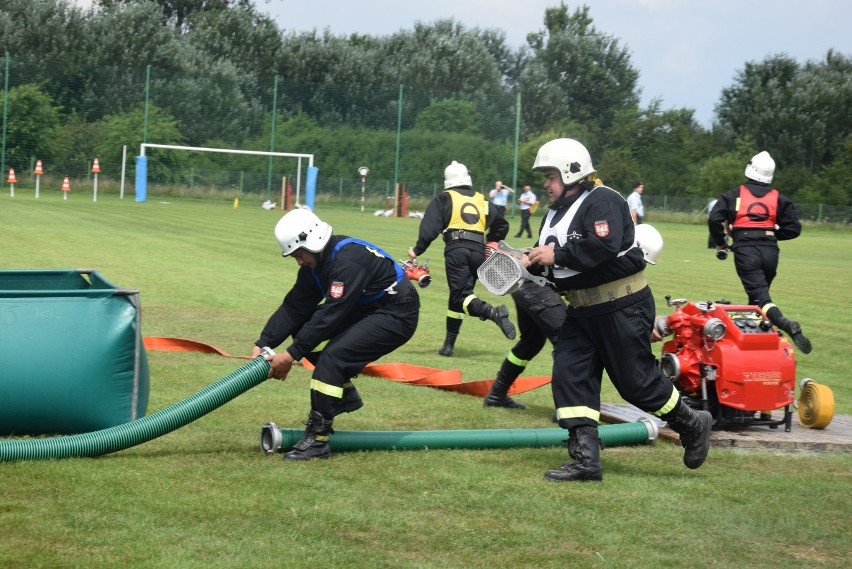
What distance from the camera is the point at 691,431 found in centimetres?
718

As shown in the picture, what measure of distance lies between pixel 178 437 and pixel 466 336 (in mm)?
7254

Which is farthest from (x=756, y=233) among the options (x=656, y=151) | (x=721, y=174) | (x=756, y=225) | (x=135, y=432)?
(x=656, y=151)

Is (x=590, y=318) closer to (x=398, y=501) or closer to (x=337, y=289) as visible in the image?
(x=337, y=289)

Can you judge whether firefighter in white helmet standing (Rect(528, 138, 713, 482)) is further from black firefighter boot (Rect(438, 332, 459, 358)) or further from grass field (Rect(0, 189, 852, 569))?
black firefighter boot (Rect(438, 332, 459, 358))

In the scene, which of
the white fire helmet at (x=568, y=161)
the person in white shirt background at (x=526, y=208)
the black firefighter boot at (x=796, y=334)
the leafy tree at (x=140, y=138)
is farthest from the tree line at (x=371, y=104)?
the white fire helmet at (x=568, y=161)

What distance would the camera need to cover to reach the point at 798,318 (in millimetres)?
17578

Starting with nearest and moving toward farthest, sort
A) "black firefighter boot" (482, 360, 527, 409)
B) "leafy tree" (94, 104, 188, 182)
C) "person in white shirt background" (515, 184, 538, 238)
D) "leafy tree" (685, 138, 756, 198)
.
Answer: "black firefighter boot" (482, 360, 527, 409)
"person in white shirt background" (515, 184, 538, 238)
"leafy tree" (94, 104, 188, 182)
"leafy tree" (685, 138, 756, 198)

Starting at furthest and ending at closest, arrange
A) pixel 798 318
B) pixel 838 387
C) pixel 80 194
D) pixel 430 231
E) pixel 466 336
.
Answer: pixel 80 194 < pixel 798 318 < pixel 466 336 < pixel 430 231 < pixel 838 387

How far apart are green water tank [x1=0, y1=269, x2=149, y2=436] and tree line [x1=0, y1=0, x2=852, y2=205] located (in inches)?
1731

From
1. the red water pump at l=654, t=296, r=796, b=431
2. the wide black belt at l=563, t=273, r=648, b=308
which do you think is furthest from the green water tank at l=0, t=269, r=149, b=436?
the red water pump at l=654, t=296, r=796, b=431

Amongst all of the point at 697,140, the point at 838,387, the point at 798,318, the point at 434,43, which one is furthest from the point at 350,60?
the point at 838,387

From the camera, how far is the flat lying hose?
7301 mm

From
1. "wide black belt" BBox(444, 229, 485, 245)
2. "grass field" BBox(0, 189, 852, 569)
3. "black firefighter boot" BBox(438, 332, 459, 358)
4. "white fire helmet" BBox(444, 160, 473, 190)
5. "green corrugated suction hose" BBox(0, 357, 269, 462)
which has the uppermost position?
"white fire helmet" BBox(444, 160, 473, 190)

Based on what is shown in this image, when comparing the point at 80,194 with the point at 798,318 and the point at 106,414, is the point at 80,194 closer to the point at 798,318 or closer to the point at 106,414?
the point at 798,318
